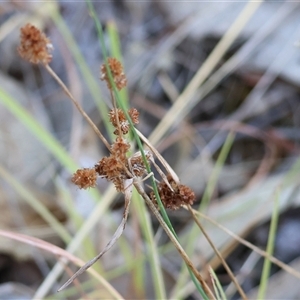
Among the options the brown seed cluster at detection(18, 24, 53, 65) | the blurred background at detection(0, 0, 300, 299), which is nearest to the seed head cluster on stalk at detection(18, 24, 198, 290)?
the brown seed cluster at detection(18, 24, 53, 65)

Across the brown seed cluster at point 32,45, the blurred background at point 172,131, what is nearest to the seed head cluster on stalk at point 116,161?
the brown seed cluster at point 32,45

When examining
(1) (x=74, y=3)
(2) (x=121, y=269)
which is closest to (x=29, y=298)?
(2) (x=121, y=269)

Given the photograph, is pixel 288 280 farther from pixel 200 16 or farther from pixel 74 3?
pixel 74 3

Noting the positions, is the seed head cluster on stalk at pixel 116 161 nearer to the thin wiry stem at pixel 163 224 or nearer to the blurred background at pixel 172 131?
the thin wiry stem at pixel 163 224

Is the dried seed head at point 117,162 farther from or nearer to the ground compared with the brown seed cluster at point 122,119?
nearer to the ground

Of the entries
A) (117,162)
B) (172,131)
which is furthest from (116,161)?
(172,131)

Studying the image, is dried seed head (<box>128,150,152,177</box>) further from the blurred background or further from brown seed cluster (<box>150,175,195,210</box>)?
the blurred background

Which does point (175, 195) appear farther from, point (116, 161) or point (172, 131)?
point (172, 131)
